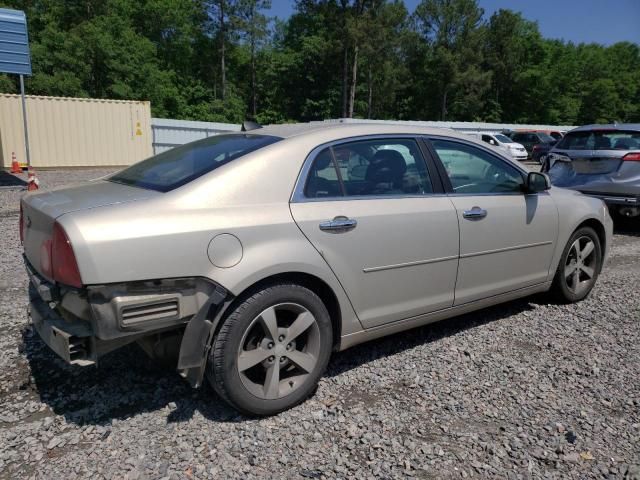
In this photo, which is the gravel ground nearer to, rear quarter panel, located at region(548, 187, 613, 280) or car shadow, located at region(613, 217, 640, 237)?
rear quarter panel, located at region(548, 187, 613, 280)

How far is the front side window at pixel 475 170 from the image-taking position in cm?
370

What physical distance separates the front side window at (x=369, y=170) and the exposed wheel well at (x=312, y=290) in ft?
1.56

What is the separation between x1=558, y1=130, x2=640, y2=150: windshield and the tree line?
102ft

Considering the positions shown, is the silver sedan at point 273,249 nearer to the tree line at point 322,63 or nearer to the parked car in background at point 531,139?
the parked car in background at point 531,139

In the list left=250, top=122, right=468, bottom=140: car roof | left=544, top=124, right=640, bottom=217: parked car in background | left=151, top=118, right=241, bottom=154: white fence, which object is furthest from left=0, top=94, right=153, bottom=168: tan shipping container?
left=250, top=122, right=468, bottom=140: car roof

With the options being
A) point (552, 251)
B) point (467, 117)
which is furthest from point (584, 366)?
point (467, 117)

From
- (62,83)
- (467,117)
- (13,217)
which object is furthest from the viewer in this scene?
(467,117)

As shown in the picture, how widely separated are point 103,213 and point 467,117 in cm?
6016

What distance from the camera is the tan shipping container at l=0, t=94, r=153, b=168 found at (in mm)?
18719

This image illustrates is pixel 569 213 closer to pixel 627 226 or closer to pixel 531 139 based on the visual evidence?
pixel 627 226

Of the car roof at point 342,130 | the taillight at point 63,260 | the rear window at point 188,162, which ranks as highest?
the car roof at point 342,130

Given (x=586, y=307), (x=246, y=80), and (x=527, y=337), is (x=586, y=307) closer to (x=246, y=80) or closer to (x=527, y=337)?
(x=527, y=337)

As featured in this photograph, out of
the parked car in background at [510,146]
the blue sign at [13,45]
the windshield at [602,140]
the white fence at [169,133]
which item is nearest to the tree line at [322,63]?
the white fence at [169,133]

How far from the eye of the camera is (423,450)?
2619 mm
